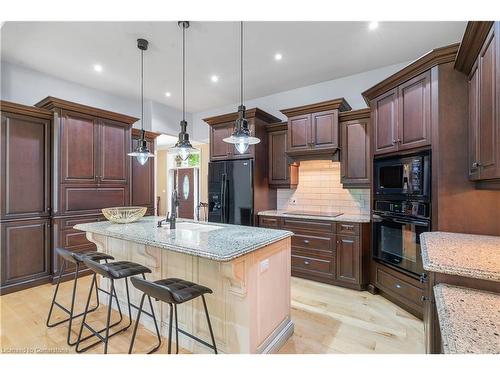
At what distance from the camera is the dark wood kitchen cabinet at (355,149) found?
11.1 ft

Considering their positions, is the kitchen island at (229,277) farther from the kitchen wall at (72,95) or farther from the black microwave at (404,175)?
the kitchen wall at (72,95)

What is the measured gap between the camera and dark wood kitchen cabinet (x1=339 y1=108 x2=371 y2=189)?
11.1 feet

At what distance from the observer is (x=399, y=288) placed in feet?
8.87

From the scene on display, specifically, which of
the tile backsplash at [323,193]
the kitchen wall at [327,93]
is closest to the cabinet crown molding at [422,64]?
the kitchen wall at [327,93]

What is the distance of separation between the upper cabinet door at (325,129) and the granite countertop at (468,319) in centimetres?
256

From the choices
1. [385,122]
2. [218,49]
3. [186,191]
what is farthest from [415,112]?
[186,191]

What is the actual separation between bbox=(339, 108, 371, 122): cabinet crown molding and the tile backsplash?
71cm

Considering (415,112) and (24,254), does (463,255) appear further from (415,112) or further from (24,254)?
(24,254)

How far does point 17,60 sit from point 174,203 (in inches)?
126

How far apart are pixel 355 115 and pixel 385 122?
59 centimetres

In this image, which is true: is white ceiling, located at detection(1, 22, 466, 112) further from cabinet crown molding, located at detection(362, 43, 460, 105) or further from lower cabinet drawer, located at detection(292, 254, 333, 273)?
lower cabinet drawer, located at detection(292, 254, 333, 273)

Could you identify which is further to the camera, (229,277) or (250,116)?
(250,116)

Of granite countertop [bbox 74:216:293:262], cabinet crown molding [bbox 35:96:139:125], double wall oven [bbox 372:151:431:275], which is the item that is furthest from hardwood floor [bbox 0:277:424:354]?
cabinet crown molding [bbox 35:96:139:125]

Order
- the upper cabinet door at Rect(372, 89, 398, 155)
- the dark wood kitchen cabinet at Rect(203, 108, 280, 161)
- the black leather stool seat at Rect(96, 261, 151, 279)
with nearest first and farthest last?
1. the black leather stool seat at Rect(96, 261, 151, 279)
2. the upper cabinet door at Rect(372, 89, 398, 155)
3. the dark wood kitchen cabinet at Rect(203, 108, 280, 161)
